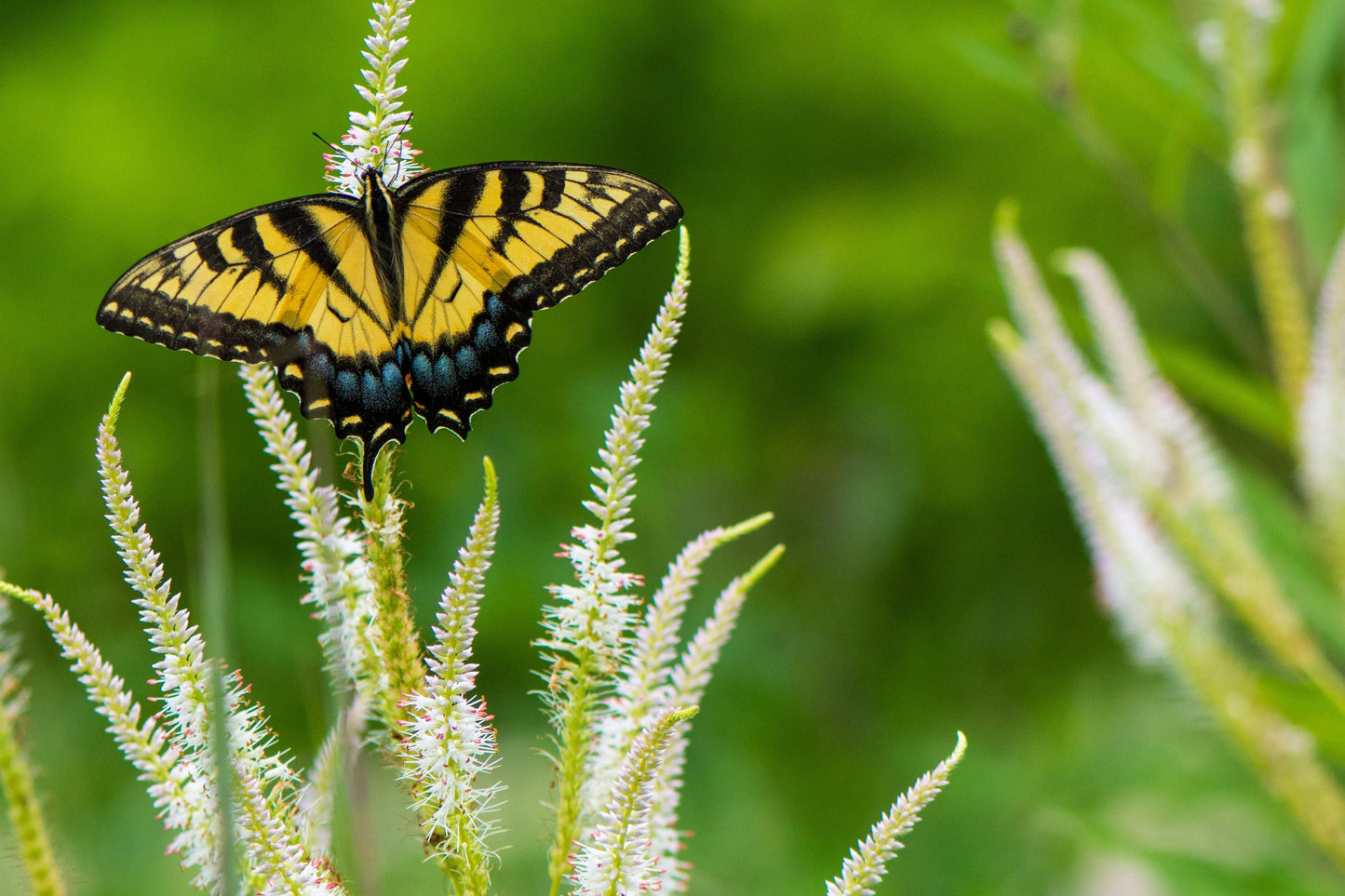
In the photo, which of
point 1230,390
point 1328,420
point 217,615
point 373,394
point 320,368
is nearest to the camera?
point 217,615

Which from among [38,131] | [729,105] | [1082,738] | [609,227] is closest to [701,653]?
[609,227]

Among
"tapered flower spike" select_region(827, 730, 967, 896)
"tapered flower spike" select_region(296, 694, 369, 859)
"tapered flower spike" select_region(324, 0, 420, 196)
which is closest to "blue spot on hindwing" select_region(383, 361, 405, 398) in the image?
"tapered flower spike" select_region(324, 0, 420, 196)

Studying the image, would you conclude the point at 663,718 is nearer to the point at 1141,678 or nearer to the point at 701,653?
the point at 701,653

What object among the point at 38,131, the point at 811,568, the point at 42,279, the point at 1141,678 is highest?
the point at 38,131

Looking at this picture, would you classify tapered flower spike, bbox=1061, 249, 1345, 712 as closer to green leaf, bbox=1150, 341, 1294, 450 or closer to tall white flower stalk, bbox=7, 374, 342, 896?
green leaf, bbox=1150, 341, 1294, 450

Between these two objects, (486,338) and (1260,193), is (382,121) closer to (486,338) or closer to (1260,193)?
(486,338)

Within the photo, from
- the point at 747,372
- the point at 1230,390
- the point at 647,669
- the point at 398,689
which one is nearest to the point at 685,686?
the point at 647,669
